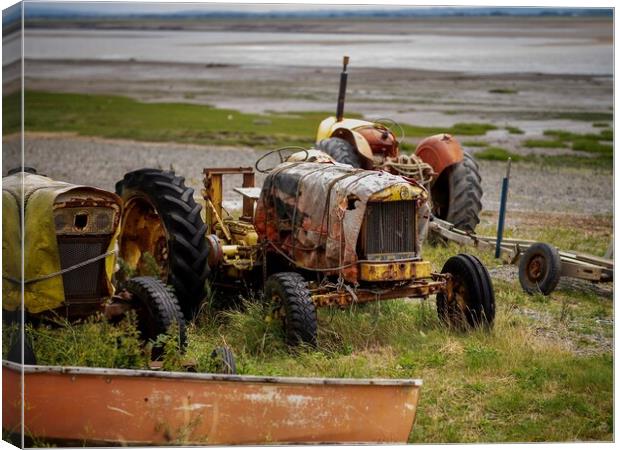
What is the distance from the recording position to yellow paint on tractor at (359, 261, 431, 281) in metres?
10.3

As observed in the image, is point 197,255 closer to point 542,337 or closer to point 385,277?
point 385,277

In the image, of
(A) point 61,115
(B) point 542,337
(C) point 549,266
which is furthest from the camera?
(A) point 61,115

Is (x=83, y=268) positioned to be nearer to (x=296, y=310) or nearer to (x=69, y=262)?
(x=69, y=262)

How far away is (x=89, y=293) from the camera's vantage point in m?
9.77

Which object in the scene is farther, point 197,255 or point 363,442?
point 197,255

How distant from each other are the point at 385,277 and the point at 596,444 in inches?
86.0

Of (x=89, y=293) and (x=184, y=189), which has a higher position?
(x=184, y=189)

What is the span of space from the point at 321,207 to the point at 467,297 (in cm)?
146

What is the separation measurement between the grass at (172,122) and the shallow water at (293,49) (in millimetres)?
2165

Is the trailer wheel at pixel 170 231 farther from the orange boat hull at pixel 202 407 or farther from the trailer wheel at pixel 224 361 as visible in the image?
the orange boat hull at pixel 202 407

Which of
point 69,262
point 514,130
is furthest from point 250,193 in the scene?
point 514,130

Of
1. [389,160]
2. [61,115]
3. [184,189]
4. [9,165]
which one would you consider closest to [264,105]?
[61,115]

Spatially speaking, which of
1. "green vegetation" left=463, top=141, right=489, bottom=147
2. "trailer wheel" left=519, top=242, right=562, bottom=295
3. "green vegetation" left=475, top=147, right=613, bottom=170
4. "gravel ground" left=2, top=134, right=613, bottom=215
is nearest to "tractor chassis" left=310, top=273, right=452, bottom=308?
"trailer wheel" left=519, top=242, right=562, bottom=295

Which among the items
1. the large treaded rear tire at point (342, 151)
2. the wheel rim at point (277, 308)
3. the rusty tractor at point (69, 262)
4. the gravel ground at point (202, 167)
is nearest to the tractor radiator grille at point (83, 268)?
the rusty tractor at point (69, 262)
